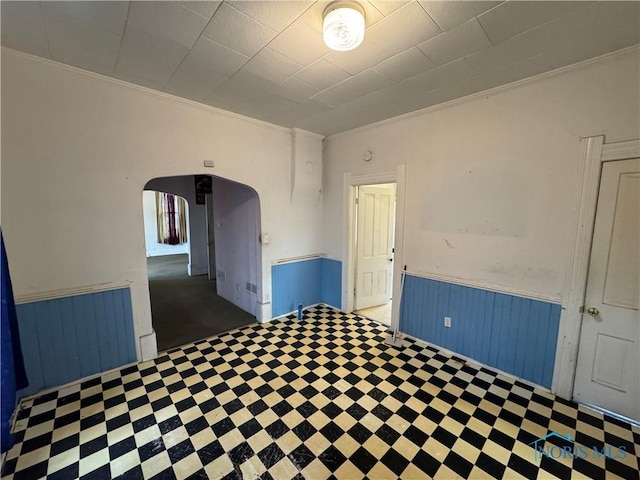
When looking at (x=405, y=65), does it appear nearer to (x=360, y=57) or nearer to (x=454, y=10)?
(x=360, y=57)

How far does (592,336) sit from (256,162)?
12.6 feet

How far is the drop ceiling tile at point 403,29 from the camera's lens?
1.58 m

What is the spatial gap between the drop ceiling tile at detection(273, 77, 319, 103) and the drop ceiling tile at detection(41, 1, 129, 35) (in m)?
1.21

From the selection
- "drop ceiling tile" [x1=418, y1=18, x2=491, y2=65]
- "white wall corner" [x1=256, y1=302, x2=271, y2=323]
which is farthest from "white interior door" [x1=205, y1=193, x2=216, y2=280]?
"drop ceiling tile" [x1=418, y1=18, x2=491, y2=65]

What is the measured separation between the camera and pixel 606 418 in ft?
6.82

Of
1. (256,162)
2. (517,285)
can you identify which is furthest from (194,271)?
(517,285)

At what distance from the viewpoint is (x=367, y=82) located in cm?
241

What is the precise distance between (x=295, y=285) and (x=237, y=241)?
3.90ft

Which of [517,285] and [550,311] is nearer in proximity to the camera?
[550,311]

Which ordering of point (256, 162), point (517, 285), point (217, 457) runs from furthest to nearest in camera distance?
1. point (256, 162)
2. point (517, 285)
3. point (217, 457)

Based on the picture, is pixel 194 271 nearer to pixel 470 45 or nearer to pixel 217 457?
pixel 217 457

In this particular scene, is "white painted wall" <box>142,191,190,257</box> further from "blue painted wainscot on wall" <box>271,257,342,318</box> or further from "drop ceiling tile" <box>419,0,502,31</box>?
"drop ceiling tile" <box>419,0,502,31</box>

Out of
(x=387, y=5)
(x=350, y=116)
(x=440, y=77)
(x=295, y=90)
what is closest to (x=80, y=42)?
(x=295, y=90)

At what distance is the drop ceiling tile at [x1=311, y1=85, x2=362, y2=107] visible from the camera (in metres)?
2.57
